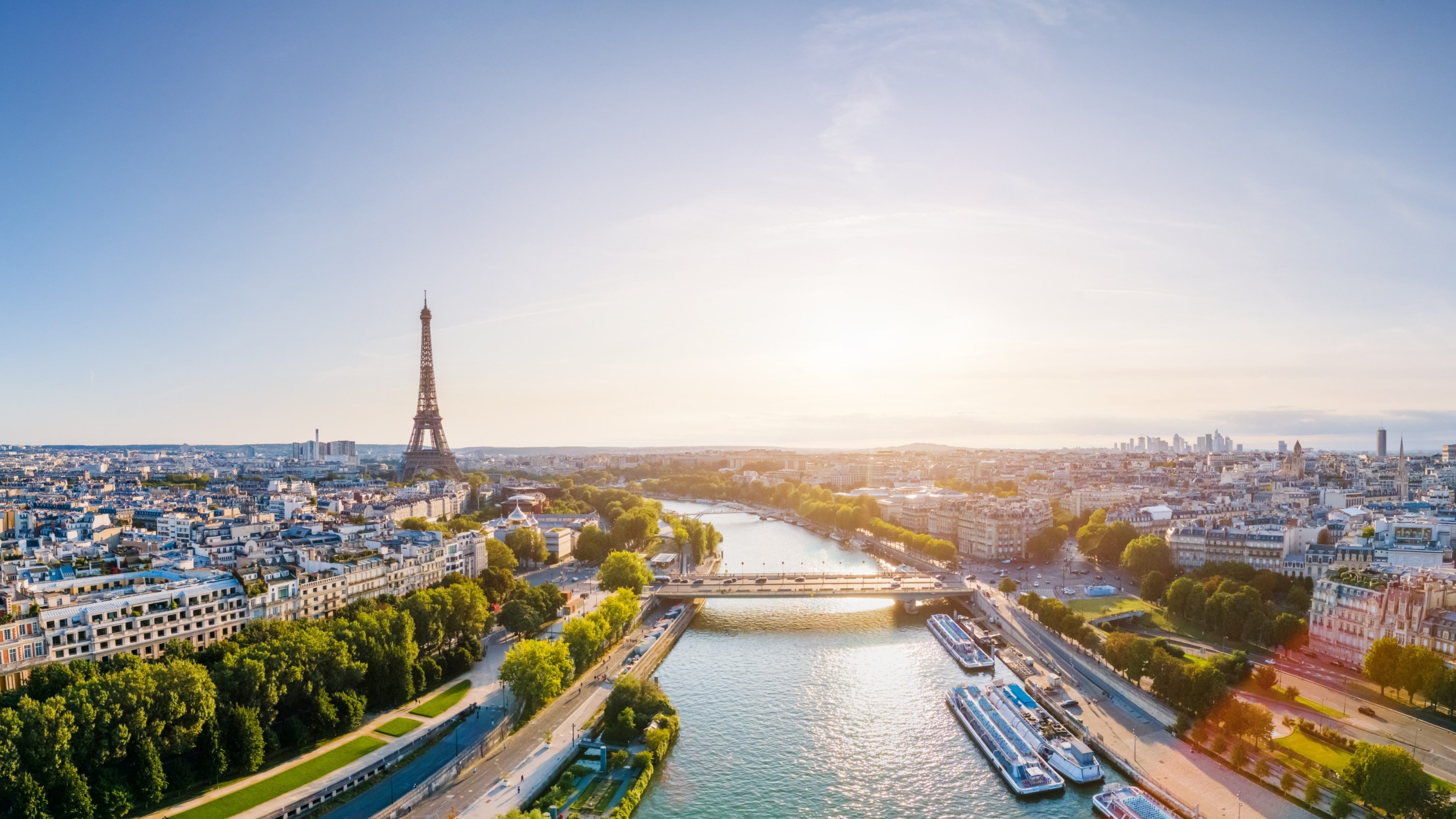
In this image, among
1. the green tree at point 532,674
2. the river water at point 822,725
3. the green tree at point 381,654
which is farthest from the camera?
the green tree at point 381,654

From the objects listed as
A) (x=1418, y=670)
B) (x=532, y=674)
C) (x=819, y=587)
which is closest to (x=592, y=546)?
(x=819, y=587)

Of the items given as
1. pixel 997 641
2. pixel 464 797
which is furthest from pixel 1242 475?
pixel 464 797

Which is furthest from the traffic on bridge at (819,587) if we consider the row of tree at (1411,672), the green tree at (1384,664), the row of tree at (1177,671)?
the row of tree at (1411,672)

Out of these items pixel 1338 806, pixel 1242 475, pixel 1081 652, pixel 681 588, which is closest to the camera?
pixel 1338 806

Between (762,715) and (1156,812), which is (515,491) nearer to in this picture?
(762,715)

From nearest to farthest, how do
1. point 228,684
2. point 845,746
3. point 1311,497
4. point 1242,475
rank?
point 228,684 < point 845,746 < point 1311,497 < point 1242,475

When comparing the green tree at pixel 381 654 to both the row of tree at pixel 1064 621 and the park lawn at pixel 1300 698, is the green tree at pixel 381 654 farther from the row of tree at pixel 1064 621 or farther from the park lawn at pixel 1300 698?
the park lawn at pixel 1300 698

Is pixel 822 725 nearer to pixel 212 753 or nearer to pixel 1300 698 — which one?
pixel 1300 698
